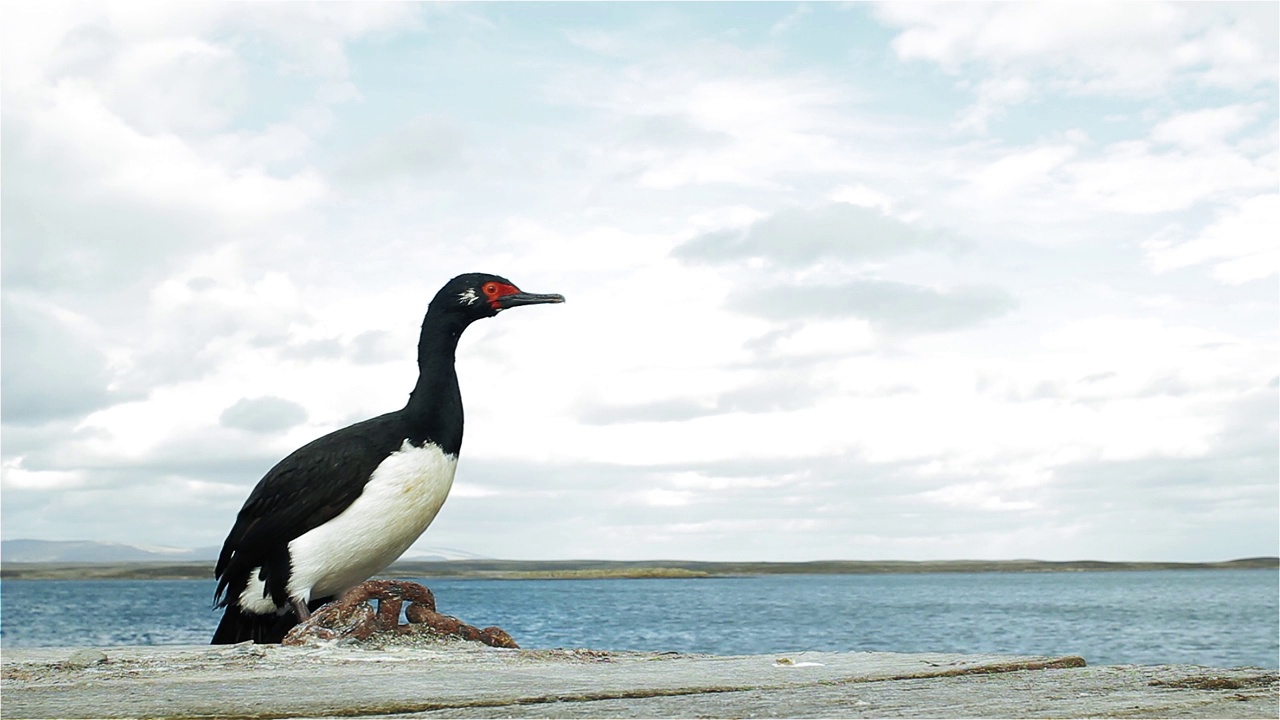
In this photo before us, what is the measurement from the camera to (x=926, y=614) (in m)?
100

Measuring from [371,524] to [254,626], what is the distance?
57.3 inches

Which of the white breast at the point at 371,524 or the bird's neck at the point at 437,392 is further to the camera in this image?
the bird's neck at the point at 437,392

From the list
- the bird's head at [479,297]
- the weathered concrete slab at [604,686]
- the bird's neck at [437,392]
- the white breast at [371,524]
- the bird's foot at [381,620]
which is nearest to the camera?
the weathered concrete slab at [604,686]

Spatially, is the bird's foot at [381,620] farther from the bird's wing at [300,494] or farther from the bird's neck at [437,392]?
the bird's neck at [437,392]

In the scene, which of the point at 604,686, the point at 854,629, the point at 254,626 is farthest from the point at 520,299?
the point at 854,629

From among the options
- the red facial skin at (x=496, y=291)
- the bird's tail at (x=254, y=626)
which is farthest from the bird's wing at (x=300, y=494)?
the red facial skin at (x=496, y=291)

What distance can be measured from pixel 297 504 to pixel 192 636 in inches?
2298

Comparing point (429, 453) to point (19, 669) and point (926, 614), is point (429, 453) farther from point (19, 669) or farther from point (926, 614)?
point (926, 614)

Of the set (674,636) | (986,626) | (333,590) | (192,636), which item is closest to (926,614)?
(986,626)

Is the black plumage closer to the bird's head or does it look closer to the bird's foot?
the bird's head

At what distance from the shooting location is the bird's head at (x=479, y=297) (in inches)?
419

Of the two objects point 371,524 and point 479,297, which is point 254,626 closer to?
point 371,524

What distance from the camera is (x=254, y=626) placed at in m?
10.0

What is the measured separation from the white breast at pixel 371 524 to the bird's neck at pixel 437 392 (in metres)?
0.17
